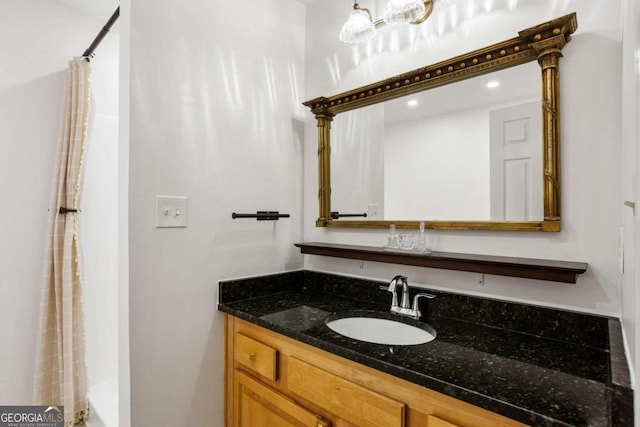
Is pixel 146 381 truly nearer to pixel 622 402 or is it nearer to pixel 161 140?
pixel 161 140

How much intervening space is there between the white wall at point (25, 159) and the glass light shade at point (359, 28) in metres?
1.71

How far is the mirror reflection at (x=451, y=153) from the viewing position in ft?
3.78

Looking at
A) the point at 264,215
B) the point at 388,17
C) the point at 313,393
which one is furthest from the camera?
the point at 264,215

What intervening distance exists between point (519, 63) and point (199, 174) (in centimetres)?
129

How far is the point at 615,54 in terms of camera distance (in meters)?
0.98

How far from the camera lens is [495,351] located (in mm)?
958

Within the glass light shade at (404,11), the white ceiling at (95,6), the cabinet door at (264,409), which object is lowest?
the cabinet door at (264,409)

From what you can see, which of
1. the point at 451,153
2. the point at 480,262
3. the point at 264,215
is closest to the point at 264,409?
the point at 264,215

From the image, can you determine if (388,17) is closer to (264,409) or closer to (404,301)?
(404,301)

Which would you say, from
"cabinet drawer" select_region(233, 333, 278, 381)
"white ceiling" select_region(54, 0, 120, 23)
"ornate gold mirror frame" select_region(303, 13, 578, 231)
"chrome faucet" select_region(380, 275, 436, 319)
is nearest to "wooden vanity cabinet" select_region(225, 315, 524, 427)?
"cabinet drawer" select_region(233, 333, 278, 381)

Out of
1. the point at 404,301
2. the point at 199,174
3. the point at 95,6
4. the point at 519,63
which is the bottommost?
the point at 404,301

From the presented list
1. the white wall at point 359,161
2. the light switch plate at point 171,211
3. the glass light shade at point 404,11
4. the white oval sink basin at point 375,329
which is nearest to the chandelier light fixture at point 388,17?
A: the glass light shade at point 404,11

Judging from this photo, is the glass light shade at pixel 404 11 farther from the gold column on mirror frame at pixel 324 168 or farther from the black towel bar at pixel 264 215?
the black towel bar at pixel 264 215

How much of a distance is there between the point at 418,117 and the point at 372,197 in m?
0.41
